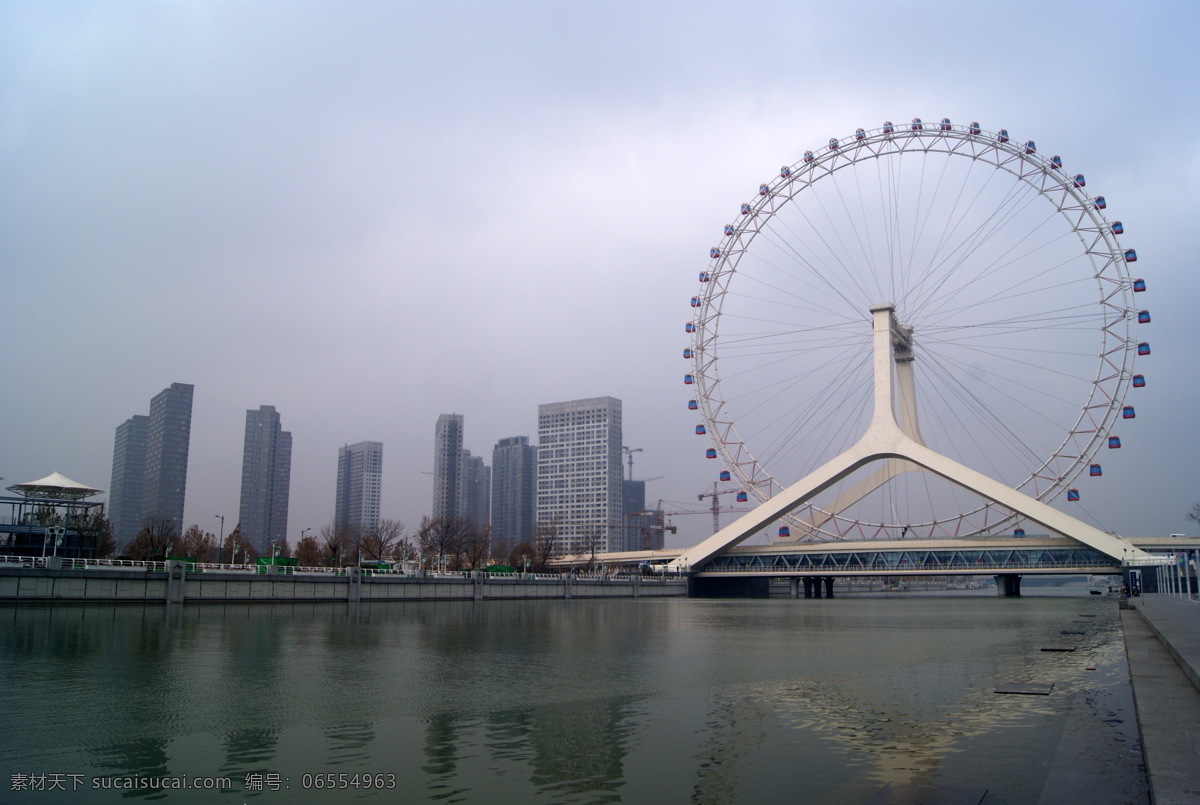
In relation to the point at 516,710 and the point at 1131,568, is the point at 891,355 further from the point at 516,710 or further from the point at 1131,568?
the point at 516,710

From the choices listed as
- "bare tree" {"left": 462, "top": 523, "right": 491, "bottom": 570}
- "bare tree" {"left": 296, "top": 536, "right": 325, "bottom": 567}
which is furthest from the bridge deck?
"bare tree" {"left": 296, "top": 536, "right": 325, "bottom": 567}

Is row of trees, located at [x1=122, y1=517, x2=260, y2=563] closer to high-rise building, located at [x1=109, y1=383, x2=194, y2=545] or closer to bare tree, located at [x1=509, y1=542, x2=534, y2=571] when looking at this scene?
bare tree, located at [x1=509, y1=542, x2=534, y2=571]

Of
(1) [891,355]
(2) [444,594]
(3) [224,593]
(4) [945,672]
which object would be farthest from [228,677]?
(1) [891,355]

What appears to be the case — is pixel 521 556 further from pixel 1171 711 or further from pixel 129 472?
pixel 129 472

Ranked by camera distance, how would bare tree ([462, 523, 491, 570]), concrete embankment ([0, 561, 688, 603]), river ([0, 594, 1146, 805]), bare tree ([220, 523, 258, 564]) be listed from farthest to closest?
bare tree ([462, 523, 491, 570])
bare tree ([220, 523, 258, 564])
concrete embankment ([0, 561, 688, 603])
river ([0, 594, 1146, 805])

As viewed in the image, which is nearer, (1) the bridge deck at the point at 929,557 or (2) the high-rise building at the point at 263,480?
(1) the bridge deck at the point at 929,557

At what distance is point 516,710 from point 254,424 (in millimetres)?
194121

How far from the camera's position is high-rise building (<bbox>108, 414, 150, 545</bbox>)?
7254 inches

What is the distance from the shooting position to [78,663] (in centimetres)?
1891

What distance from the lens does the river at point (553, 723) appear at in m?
9.05

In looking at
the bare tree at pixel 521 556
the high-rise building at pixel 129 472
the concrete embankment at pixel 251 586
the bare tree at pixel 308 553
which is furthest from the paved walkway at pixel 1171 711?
the high-rise building at pixel 129 472

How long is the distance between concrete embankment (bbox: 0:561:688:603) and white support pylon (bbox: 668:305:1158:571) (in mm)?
24824

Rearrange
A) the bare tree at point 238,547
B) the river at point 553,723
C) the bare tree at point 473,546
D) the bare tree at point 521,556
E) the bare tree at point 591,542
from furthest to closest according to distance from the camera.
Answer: the bare tree at point 591,542, the bare tree at point 521,556, the bare tree at point 473,546, the bare tree at point 238,547, the river at point 553,723

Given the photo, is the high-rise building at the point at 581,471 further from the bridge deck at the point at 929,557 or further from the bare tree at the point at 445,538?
the bridge deck at the point at 929,557
